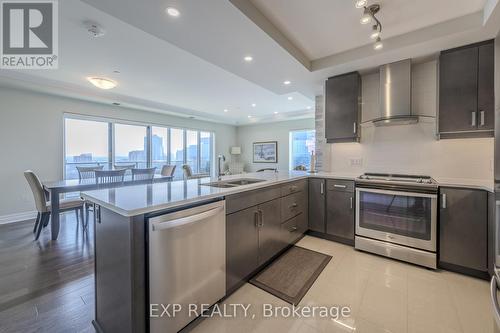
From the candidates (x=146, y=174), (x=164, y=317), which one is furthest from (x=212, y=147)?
(x=164, y=317)

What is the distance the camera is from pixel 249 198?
6.51 feet

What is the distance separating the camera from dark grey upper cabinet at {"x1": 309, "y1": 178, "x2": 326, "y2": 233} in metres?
3.02

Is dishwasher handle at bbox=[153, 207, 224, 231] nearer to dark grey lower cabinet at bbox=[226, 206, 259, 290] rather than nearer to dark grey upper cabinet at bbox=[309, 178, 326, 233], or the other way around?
dark grey lower cabinet at bbox=[226, 206, 259, 290]

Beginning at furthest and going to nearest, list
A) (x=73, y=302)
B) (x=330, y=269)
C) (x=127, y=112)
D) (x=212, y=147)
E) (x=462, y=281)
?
(x=212, y=147), (x=127, y=112), (x=330, y=269), (x=462, y=281), (x=73, y=302)

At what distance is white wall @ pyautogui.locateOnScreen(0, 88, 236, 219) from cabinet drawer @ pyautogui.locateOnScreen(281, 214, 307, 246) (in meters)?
5.24

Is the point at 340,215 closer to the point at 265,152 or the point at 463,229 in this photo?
the point at 463,229

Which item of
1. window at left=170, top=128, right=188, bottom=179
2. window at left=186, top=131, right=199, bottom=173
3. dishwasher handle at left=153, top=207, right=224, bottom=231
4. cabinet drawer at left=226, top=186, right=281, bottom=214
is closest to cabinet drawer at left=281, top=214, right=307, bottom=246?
cabinet drawer at left=226, top=186, right=281, bottom=214

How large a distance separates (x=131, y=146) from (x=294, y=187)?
532cm

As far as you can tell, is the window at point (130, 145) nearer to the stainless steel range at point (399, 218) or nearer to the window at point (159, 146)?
the window at point (159, 146)

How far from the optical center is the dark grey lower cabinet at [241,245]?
178 cm

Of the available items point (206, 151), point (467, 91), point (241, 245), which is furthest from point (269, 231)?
point (206, 151)

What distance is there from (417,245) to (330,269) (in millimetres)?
1018

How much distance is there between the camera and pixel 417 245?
90.4 inches

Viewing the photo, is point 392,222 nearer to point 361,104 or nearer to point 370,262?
point 370,262
